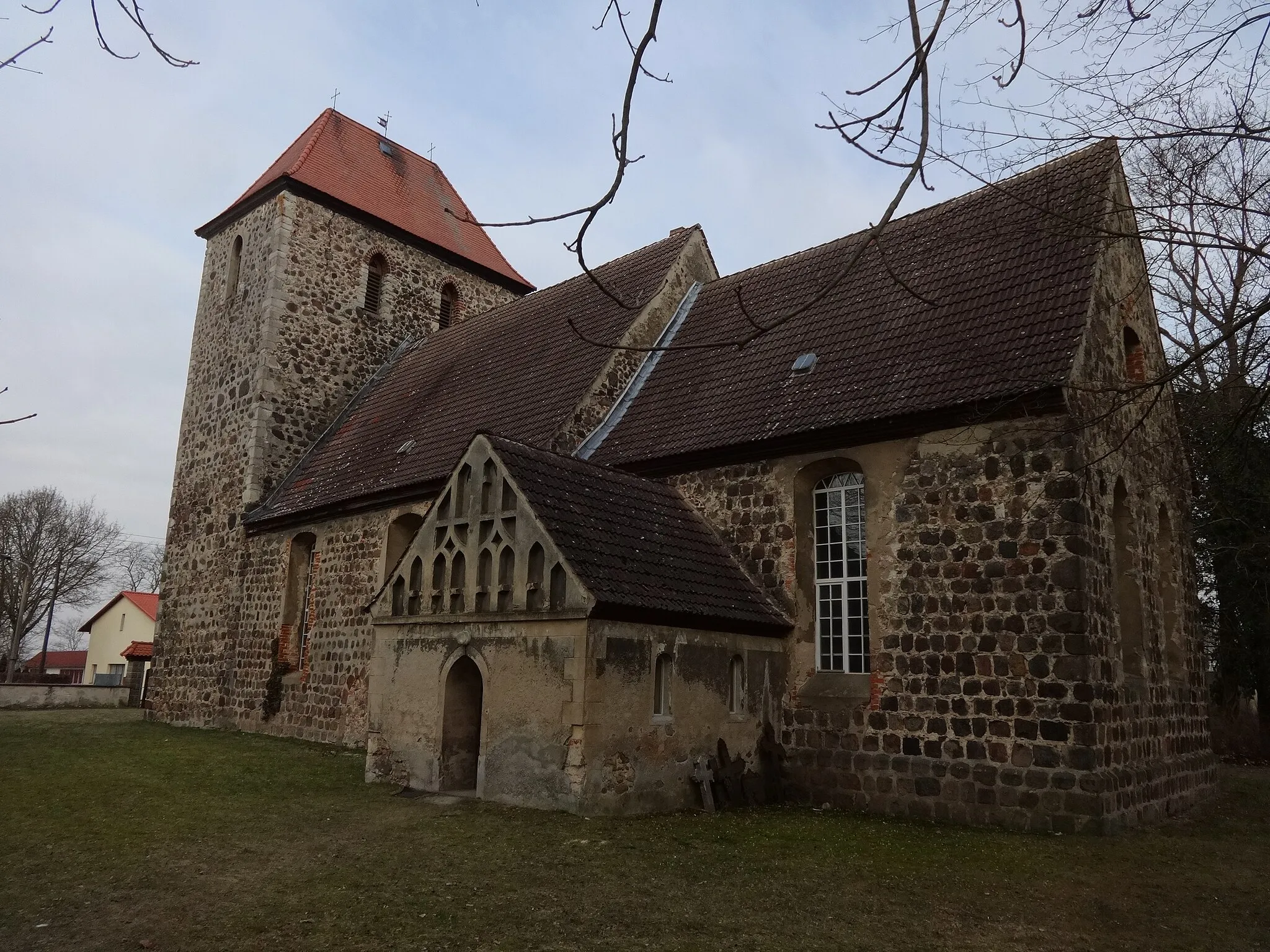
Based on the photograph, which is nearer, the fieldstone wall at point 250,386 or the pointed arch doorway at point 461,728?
the pointed arch doorway at point 461,728

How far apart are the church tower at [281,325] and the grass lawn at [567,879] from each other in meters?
9.63

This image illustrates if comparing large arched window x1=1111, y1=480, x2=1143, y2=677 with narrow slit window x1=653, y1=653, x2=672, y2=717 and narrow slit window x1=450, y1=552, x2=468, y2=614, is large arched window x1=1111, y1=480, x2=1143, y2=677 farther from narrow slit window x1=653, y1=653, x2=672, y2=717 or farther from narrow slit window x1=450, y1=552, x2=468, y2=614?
narrow slit window x1=450, y1=552, x2=468, y2=614

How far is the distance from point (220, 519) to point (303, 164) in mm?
8459

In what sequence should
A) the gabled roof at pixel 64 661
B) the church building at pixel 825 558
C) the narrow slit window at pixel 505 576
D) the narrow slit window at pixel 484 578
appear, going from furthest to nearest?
1. the gabled roof at pixel 64 661
2. the narrow slit window at pixel 484 578
3. the narrow slit window at pixel 505 576
4. the church building at pixel 825 558

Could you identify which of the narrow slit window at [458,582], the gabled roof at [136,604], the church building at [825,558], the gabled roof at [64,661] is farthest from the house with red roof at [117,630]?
the narrow slit window at [458,582]

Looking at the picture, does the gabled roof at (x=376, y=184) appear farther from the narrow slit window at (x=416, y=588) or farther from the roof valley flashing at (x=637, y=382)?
the narrow slit window at (x=416, y=588)

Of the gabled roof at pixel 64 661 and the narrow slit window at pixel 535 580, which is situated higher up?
the narrow slit window at pixel 535 580

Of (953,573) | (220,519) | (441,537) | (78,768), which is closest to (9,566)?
(220,519)

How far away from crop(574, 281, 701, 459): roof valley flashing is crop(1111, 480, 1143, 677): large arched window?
243 inches

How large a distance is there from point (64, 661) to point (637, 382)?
71.9m

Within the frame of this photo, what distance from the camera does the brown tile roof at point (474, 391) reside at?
15.0 meters

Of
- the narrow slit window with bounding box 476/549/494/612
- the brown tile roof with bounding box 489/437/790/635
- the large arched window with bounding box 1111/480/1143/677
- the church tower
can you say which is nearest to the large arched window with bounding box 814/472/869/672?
the brown tile roof with bounding box 489/437/790/635

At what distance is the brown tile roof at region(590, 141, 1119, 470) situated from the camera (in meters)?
10.2

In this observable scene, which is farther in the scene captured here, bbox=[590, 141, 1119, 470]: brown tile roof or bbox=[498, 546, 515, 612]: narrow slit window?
bbox=[590, 141, 1119, 470]: brown tile roof
